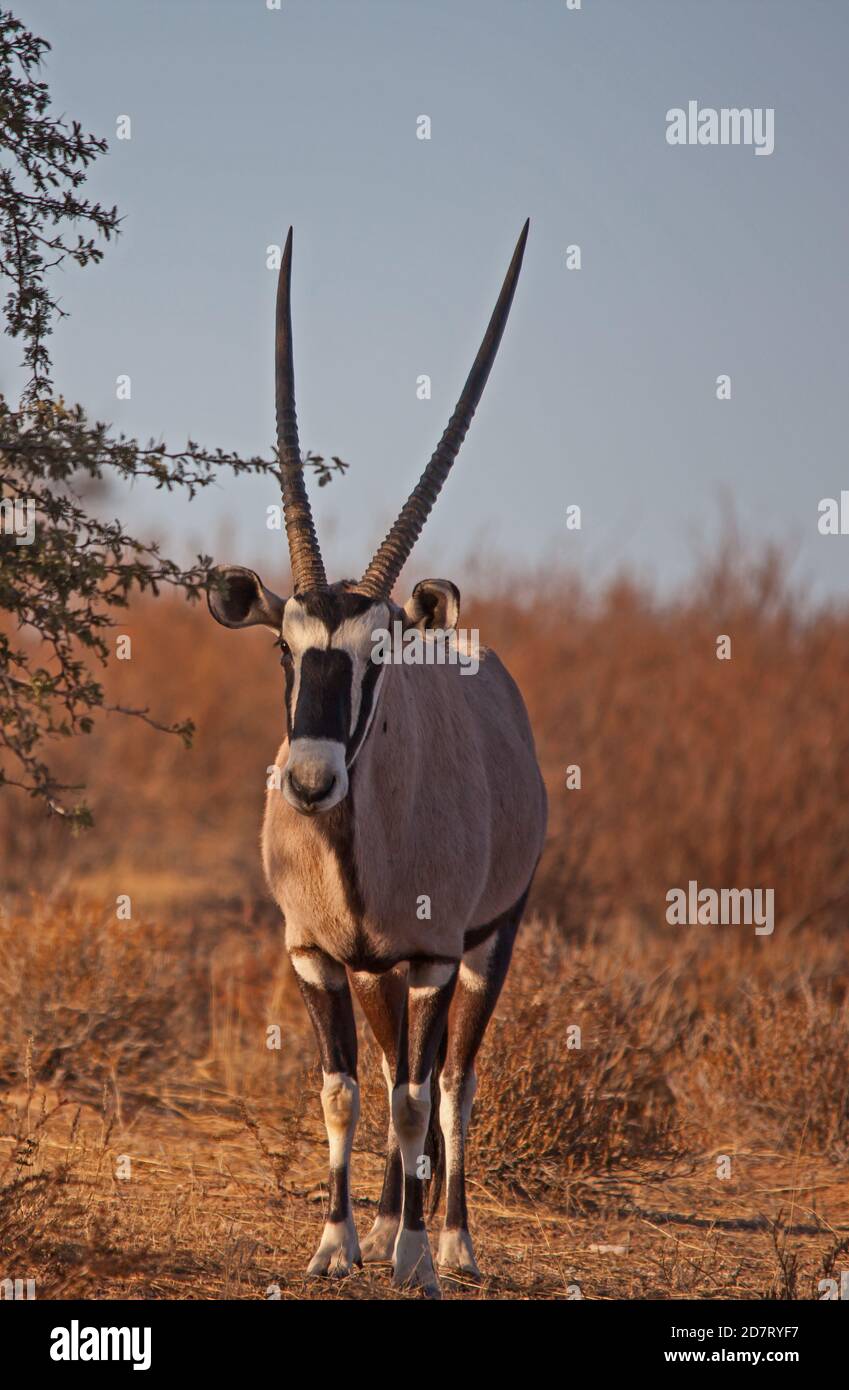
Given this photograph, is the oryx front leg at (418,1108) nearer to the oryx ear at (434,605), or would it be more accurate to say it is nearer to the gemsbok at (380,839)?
the gemsbok at (380,839)

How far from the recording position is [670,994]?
308 inches

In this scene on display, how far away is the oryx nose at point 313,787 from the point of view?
4152 millimetres

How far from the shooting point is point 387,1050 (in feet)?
17.1

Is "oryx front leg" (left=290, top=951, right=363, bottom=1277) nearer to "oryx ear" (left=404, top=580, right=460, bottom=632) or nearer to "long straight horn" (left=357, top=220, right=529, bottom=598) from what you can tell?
"oryx ear" (left=404, top=580, right=460, bottom=632)

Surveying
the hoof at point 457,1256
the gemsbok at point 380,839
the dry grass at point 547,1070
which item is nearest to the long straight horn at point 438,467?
the gemsbok at point 380,839

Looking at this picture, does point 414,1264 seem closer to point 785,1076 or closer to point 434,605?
point 434,605

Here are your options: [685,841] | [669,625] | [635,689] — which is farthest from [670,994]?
[669,625]

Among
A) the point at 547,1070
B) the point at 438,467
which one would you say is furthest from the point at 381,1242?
the point at 438,467

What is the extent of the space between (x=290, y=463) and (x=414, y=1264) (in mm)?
2474

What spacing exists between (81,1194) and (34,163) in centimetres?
341
